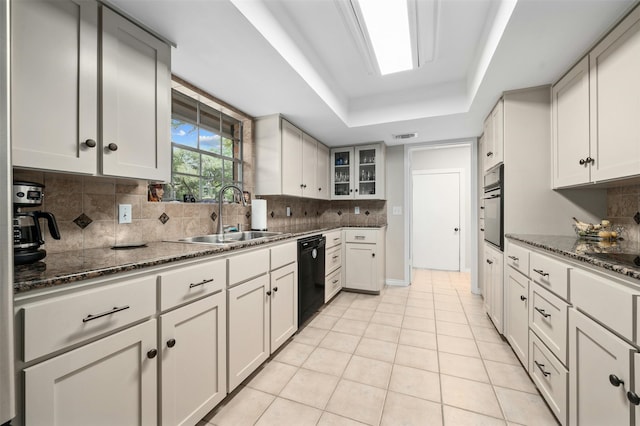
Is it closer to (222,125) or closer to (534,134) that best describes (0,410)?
(222,125)

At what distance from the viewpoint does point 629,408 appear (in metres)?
0.91

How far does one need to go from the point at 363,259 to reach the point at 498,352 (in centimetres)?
176

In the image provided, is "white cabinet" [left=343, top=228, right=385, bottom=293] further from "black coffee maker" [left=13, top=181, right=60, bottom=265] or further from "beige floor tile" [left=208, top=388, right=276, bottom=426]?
"black coffee maker" [left=13, top=181, right=60, bottom=265]

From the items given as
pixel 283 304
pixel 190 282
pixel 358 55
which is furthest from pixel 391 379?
pixel 358 55

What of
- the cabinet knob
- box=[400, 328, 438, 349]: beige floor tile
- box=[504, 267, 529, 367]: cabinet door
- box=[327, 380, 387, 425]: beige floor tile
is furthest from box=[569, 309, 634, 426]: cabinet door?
box=[400, 328, 438, 349]: beige floor tile

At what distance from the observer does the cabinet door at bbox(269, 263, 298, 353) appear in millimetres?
2007

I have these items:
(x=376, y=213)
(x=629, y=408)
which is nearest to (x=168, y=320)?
(x=629, y=408)

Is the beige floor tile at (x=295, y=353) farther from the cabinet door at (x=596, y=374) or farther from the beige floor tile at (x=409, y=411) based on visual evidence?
the cabinet door at (x=596, y=374)

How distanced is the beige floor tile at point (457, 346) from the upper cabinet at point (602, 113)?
143 cm

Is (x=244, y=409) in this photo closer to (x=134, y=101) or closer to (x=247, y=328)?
(x=247, y=328)

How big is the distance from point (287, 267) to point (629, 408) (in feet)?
6.17

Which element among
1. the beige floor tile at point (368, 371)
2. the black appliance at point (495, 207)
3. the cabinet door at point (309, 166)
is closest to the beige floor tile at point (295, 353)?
the beige floor tile at point (368, 371)

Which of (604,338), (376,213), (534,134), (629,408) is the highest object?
(534,134)

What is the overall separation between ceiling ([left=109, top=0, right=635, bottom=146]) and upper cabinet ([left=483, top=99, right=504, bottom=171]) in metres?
0.11
